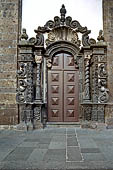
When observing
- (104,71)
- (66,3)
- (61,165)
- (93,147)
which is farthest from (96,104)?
(66,3)

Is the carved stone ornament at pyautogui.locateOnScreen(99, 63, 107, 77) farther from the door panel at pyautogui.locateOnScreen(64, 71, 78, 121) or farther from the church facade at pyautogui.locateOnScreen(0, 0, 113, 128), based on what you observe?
the door panel at pyautogui.locateOnScreen(64, 71, 78, 121)

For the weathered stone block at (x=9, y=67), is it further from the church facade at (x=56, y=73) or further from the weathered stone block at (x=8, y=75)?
the weathered stone block at (x=8, y=75)

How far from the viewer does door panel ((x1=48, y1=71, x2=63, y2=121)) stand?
221 inches

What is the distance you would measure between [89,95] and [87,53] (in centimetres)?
139

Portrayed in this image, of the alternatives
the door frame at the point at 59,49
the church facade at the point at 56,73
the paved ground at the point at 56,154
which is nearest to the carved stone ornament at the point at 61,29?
the church facade at the point at 56,73

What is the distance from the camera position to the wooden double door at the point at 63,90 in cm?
562

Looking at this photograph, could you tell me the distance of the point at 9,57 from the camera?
5.41 meters

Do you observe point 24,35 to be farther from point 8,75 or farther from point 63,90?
point 63,90

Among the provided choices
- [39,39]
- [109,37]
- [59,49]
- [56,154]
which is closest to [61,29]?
[59,49]

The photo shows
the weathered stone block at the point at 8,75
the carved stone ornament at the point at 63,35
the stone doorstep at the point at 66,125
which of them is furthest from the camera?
the carved stone ornament at the point at 63,35

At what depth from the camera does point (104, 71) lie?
17.2 feet

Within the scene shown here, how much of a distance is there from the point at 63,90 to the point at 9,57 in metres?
2.11

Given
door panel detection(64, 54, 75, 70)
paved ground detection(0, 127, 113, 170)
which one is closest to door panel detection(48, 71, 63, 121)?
door panel detection(64, 54, 75, 70)

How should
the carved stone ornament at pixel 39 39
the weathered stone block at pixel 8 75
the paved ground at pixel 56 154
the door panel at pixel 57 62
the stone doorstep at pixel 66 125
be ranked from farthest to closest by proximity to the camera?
the door panel at pixel 57 62 < the carved stone ornament at pixel 39 39 < the weathered stone block at pixel 8 75 < the stone doorstep at pixel 66 125 < the paved ground at pixel 56 154
